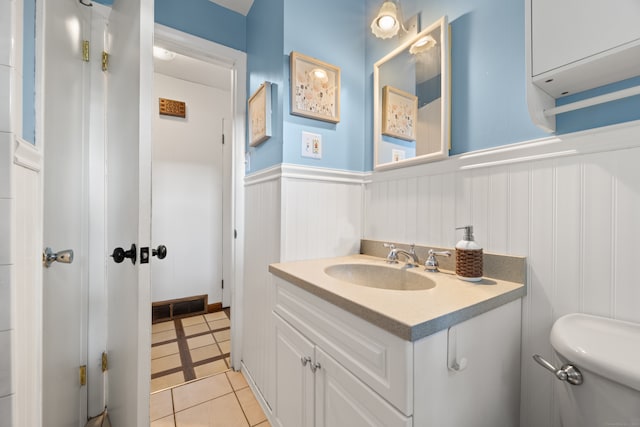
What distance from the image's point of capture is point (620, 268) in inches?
27.6

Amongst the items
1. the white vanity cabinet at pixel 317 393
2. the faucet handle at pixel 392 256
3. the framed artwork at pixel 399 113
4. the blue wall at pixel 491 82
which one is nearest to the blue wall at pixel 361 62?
the blue wall at pixel 491 82

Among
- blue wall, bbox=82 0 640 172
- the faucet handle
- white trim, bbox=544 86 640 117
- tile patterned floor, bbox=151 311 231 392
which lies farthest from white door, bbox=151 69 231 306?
white trim, bbox=544 86 640 117

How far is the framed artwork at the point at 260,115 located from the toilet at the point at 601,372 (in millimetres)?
1356

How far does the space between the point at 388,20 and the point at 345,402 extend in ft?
5.01

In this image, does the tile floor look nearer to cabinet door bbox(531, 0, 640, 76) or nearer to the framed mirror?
the framed mirror

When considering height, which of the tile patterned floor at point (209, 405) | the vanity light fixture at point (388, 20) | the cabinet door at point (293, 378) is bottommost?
the tile patterned floor at point (209, 405)

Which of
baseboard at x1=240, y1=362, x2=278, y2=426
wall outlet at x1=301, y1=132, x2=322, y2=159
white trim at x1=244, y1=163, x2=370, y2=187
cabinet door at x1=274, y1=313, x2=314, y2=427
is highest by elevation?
wall outlet at x1=301, y1=132, x2=322, y2=159

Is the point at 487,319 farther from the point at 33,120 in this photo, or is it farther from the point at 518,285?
the point at 33,120

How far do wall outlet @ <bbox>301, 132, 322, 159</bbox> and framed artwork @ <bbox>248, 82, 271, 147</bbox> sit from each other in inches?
7.9

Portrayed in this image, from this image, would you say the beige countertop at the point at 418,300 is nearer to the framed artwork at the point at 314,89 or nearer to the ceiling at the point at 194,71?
the framed artwork at the point at 314,89

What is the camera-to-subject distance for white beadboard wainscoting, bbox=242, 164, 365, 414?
1.29 metres

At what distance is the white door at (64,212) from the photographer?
89 centimetres

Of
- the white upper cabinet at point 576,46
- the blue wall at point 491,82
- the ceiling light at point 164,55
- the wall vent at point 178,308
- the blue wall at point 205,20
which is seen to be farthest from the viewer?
the wall vent at point 178,308

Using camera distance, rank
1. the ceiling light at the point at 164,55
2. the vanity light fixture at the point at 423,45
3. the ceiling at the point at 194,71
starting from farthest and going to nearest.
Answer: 1. the ceiling at the point at 194,71
2. the ceiling light at the point at 164,55
3. the vanity light fixture at the point at 423,45
